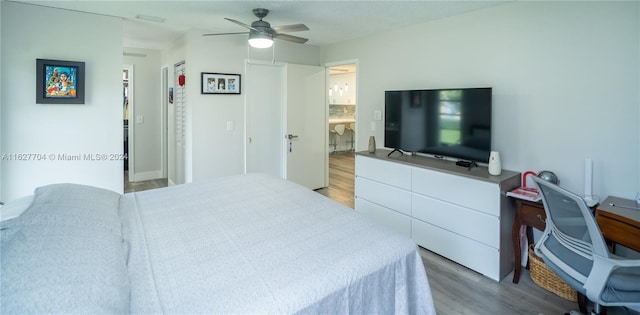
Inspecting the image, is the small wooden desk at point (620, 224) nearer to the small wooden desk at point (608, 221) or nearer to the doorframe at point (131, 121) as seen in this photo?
the small wooden desk at point (608, 221)

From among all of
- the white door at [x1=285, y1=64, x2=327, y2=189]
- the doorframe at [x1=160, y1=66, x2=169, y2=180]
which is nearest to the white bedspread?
the white door at [x1=285, y1=64, x2=327, y2=189]

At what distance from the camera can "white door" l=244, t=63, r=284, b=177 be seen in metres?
4.43

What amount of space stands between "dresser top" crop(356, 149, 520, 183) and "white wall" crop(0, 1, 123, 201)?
9.28 feet

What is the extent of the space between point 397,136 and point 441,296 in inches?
69.7

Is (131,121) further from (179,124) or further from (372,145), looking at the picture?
(372,145)

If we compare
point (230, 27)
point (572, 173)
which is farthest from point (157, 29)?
point (572, 173)

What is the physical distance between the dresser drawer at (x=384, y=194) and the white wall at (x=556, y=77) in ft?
3.14

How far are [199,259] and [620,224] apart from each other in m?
2.26

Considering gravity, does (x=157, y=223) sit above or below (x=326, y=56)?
below

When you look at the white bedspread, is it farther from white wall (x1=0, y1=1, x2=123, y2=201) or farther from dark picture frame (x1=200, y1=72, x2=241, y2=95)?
dark picture frame (x1=200, y1=72, x2=241, y2=95)

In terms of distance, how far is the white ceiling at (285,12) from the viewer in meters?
2.90

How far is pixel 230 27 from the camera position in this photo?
3.81m

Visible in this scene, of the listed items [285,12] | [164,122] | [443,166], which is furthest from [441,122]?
[164,122]

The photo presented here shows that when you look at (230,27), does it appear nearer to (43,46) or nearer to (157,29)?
(157,29)
